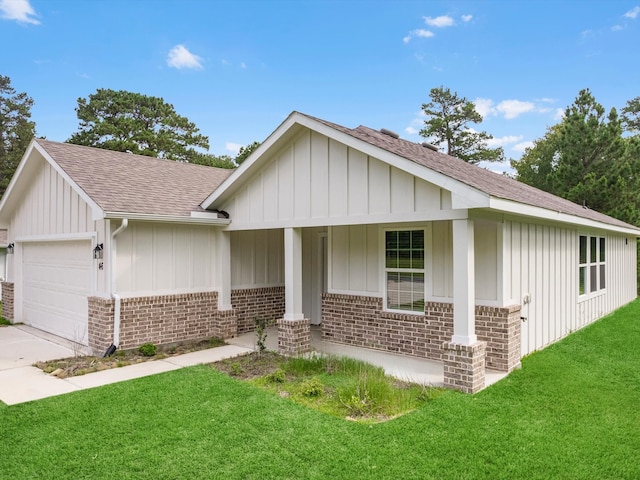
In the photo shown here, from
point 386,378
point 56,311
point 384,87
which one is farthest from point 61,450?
point 384,87

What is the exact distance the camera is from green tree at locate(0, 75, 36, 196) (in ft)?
109

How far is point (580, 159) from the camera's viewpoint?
23.5 m

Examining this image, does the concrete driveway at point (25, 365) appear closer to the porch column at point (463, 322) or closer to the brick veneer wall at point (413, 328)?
the brick veneer wall at point (413, 328)

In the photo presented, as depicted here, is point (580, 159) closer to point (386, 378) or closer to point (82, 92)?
point (386, 378)

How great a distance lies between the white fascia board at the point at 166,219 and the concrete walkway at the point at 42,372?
264cm

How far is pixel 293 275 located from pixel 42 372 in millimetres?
4564

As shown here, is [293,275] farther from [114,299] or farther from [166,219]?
[114,299]

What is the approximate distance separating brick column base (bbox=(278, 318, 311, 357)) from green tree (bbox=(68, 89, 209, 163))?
84.0 ft

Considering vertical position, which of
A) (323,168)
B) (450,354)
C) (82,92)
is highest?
(82,92)

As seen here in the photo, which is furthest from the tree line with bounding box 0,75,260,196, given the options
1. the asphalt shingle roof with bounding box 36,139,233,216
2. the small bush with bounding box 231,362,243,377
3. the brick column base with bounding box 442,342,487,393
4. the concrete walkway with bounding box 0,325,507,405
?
the brick column base with bounding box 442,342,487,393

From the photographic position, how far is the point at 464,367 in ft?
19.9

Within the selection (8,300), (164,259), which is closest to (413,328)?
(164,259)

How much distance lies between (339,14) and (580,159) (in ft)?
49.9

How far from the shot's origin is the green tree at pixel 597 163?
21641 mm
